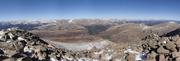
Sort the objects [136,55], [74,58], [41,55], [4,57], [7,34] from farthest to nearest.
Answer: [7,34] < [74,58] < [136,55] < [41,55] < [4,57]

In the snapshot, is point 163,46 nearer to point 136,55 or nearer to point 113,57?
point 136,55

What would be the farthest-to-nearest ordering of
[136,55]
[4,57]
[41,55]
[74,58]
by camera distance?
[74,58], [136,55], [41,55], [4,57]

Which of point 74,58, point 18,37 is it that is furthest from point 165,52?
point 18,37

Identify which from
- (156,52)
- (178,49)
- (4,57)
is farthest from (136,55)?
(4,57)

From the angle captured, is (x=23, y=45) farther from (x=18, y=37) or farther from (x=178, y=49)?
(x=178, y=49)

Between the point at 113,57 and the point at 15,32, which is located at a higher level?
the point at 15,32

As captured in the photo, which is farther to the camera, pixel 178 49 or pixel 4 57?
pixel 178 49

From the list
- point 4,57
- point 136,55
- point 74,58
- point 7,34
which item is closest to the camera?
point 4,57

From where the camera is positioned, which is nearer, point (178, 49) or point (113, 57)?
point (178, 49)

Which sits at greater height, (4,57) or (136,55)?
(4,57)
